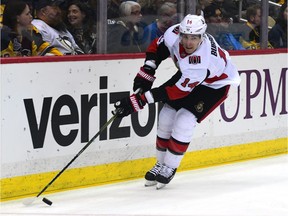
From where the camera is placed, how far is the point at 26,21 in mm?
6609

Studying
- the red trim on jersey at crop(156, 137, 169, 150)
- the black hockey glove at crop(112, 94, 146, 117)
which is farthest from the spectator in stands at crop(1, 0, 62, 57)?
the red trim on jersey at crop(156, 137, 169, 150)

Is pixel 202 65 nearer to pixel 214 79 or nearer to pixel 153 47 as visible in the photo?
pixel 214 79

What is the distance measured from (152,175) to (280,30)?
2.53 m

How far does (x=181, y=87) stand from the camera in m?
6.79

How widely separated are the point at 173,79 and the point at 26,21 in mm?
1284

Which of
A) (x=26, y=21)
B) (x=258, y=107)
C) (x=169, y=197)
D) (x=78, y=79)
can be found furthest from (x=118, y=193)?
(x=258, y=107)

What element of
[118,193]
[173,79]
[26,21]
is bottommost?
[118,193]

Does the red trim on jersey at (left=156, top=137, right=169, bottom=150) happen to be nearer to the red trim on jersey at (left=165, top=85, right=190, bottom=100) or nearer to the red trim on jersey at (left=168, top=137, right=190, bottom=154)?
the red trim on jersey at (left=168, top=137, right=190, bottom=154)

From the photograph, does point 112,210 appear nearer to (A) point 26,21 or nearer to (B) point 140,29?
(A) point 26,21

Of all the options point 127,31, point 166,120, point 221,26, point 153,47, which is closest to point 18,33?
point 153,47

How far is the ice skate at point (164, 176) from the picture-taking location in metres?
7.04

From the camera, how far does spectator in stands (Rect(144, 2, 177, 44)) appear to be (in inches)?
306

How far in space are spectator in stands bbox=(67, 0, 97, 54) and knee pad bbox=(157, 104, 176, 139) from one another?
681mm

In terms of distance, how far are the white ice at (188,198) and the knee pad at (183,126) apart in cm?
38
